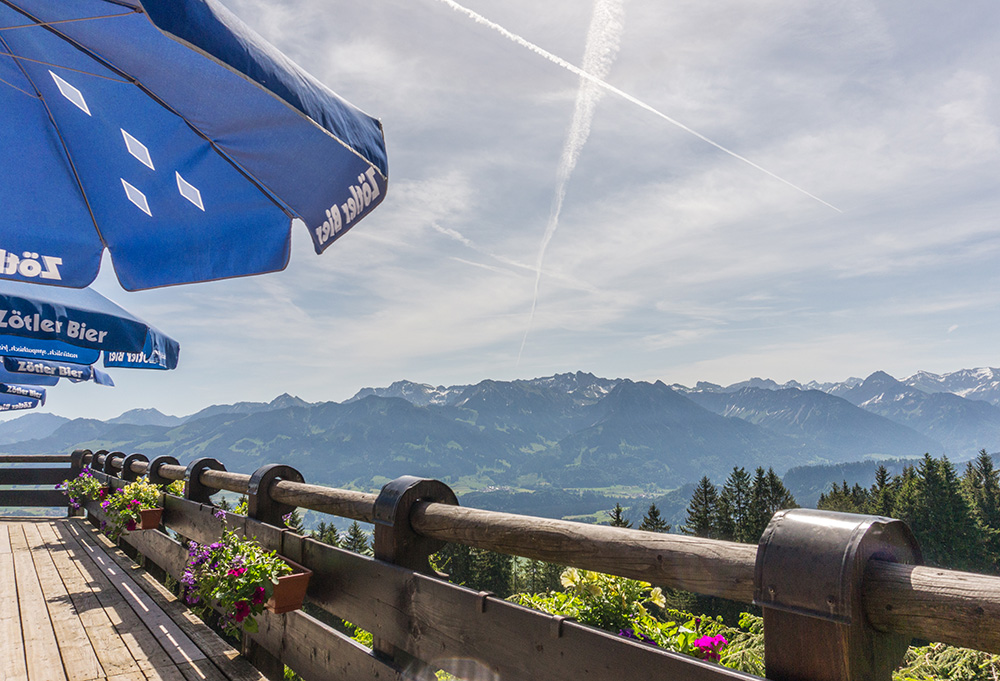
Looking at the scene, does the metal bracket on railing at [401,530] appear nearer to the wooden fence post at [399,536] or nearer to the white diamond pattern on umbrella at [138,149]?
the wooden fence post at [399,536]

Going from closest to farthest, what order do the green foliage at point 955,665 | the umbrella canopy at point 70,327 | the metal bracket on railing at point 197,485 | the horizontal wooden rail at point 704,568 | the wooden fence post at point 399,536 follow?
1. the horizontal wooden rail at point 704,568
2. the wooden fence post at point 399,536
3. the green foliage at point 955,665
4. the metal bracket on railing at point 197,485
5. the umbrella canopy at point 70,327

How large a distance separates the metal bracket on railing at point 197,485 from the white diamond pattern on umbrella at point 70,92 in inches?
117

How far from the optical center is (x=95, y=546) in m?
7.49

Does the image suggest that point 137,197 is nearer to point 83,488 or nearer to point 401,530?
point 401,530

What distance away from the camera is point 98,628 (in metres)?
4.36

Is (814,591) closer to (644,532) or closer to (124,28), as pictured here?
(644,532)

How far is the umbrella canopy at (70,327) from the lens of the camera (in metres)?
5.47

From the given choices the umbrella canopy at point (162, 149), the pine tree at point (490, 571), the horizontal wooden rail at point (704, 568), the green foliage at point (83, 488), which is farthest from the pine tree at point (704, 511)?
the horizontal wooden rail at point (704, 568)

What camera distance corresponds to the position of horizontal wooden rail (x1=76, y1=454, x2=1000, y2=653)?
48.0 inches

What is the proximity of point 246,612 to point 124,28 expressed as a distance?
3.00 meters

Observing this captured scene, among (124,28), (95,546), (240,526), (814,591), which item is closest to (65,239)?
(124,28)

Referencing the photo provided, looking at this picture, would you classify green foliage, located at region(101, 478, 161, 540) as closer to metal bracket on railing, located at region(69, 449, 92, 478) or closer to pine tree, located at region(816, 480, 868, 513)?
metal bracket on railing, located at region(69, 449, 92, 478)

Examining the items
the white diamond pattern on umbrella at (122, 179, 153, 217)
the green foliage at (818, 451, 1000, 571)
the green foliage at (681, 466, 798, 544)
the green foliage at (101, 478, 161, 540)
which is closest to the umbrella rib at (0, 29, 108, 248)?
the white diamond pattern on umbrella at (122, 179, 153, 217)

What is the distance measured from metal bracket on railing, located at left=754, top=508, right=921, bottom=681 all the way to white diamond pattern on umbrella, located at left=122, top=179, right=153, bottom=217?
415cm
